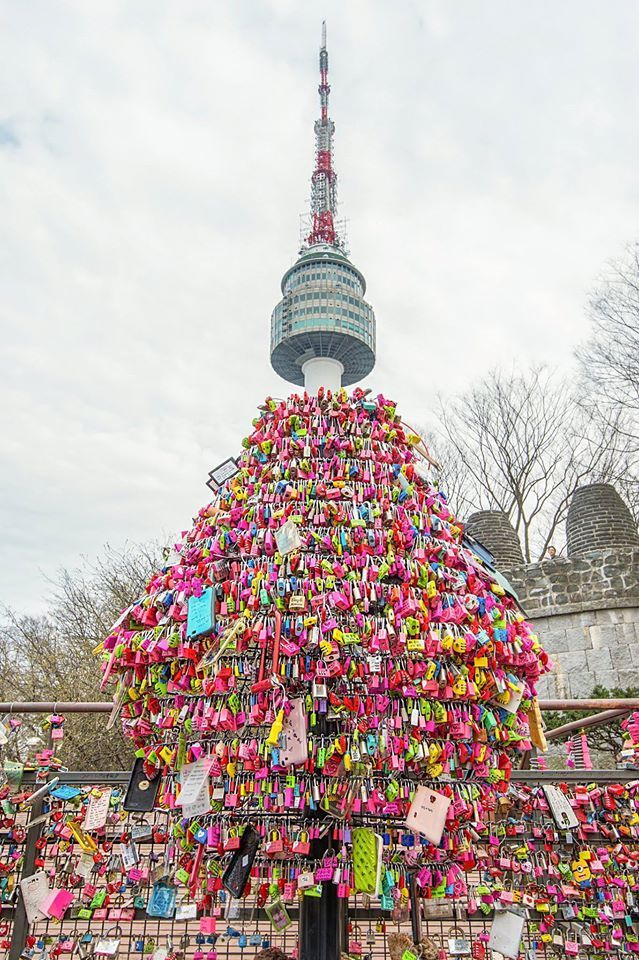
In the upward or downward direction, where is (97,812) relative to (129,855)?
upward

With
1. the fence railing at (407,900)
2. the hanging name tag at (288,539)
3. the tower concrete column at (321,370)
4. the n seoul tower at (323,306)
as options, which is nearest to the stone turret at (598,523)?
the fence railing at (407,900)

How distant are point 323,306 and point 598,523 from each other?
160 ft

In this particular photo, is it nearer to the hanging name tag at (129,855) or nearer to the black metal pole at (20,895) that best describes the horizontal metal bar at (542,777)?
the black metal pole at (20,895)

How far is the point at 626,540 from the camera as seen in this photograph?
12.5m

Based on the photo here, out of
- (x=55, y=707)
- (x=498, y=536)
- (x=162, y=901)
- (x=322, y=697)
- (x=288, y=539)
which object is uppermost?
(x=498, y=536)

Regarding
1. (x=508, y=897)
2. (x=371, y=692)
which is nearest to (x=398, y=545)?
(x=371, y=692)

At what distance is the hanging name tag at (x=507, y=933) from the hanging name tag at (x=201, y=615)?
82.9 inches

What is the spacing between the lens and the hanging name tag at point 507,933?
9.70 ft

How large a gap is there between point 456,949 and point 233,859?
153 cm

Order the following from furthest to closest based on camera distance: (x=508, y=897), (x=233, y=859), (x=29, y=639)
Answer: (x=29, y=639) < (x=508, y=897) < (x=233, y=859)

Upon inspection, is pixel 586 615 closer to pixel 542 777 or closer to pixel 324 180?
pixel 542 777

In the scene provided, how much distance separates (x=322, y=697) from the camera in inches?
94.6

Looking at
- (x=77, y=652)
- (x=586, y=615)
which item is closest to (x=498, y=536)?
(x=586, y=615)

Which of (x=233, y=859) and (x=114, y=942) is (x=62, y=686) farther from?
(x=233, y=859)
